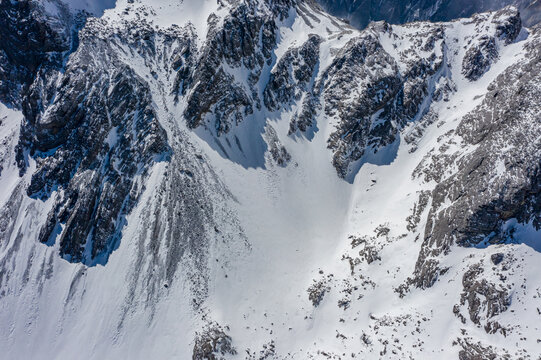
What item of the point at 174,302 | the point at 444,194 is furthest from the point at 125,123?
the point at 444,194

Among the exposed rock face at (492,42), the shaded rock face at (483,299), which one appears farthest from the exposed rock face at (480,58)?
the shaded rock face at (483,299)

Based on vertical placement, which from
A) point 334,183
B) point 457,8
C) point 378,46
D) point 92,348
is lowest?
point 92,348

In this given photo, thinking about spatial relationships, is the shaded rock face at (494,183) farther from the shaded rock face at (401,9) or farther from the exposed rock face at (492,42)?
the shaded rock face at (401,9)

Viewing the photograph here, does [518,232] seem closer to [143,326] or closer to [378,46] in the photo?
[378,46]

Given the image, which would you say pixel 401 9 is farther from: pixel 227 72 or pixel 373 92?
pixel 227 72

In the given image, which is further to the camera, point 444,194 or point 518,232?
point 444,194

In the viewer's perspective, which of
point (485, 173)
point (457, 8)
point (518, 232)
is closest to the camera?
point (518, 232)

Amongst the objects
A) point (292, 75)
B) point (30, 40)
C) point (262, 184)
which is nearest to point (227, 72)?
point (292, 75)
